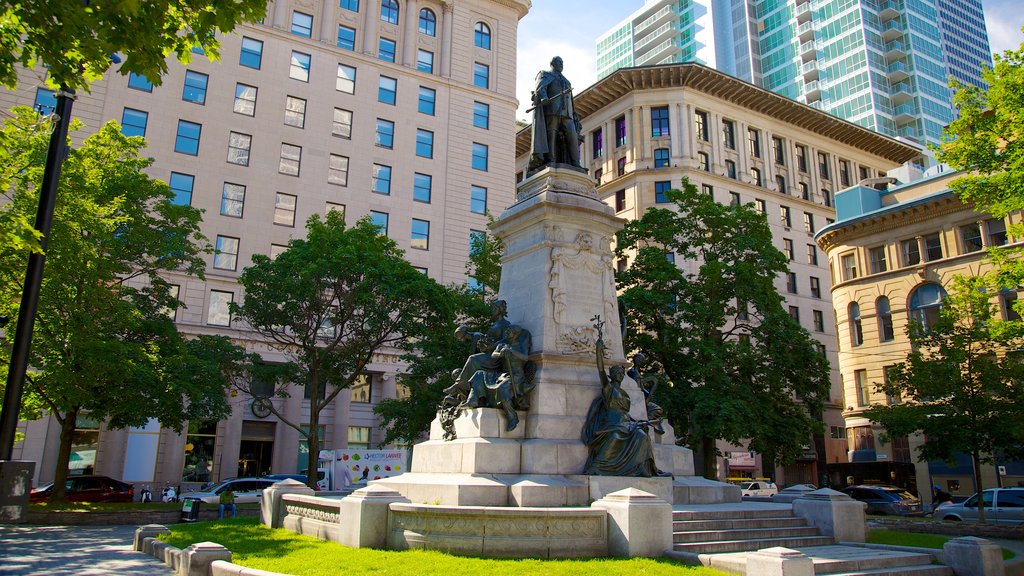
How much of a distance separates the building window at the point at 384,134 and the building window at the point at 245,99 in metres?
8.01

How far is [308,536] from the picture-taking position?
13148 millimetres

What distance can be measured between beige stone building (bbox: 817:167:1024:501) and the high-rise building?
5454cm

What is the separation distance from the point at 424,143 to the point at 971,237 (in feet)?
115

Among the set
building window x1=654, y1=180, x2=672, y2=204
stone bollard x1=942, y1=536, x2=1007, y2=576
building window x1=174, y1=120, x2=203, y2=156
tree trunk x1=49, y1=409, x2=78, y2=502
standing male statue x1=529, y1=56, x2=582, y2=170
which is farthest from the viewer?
building window x1=654, y1=180, x2=672, y2=204

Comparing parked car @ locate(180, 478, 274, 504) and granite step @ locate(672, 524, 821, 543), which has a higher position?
granite step @ locate(672, 524, 821, 543)

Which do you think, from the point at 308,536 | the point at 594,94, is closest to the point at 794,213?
the point at 594,94

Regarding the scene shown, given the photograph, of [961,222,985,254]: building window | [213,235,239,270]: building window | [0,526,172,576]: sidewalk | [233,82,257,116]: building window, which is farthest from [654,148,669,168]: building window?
[0,526,172,576]: sidewalk

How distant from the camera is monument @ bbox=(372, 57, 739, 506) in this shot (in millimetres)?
13102

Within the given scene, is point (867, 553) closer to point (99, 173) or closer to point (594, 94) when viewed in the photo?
point (99, 173)

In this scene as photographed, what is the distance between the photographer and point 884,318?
47406 millimetres

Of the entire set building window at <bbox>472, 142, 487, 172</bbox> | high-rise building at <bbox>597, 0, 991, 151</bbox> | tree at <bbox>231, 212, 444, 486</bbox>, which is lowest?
tree at <bbox>231, 212, 444, 486</bbox>

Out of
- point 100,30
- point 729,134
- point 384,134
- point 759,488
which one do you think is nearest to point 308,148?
point 384,134

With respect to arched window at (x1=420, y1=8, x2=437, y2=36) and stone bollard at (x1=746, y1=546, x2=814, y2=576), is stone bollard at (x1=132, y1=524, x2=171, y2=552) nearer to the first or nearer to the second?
stone bollard at (x1=746, y1=546, x2=814, y2=576)

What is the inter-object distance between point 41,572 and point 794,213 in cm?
6356
